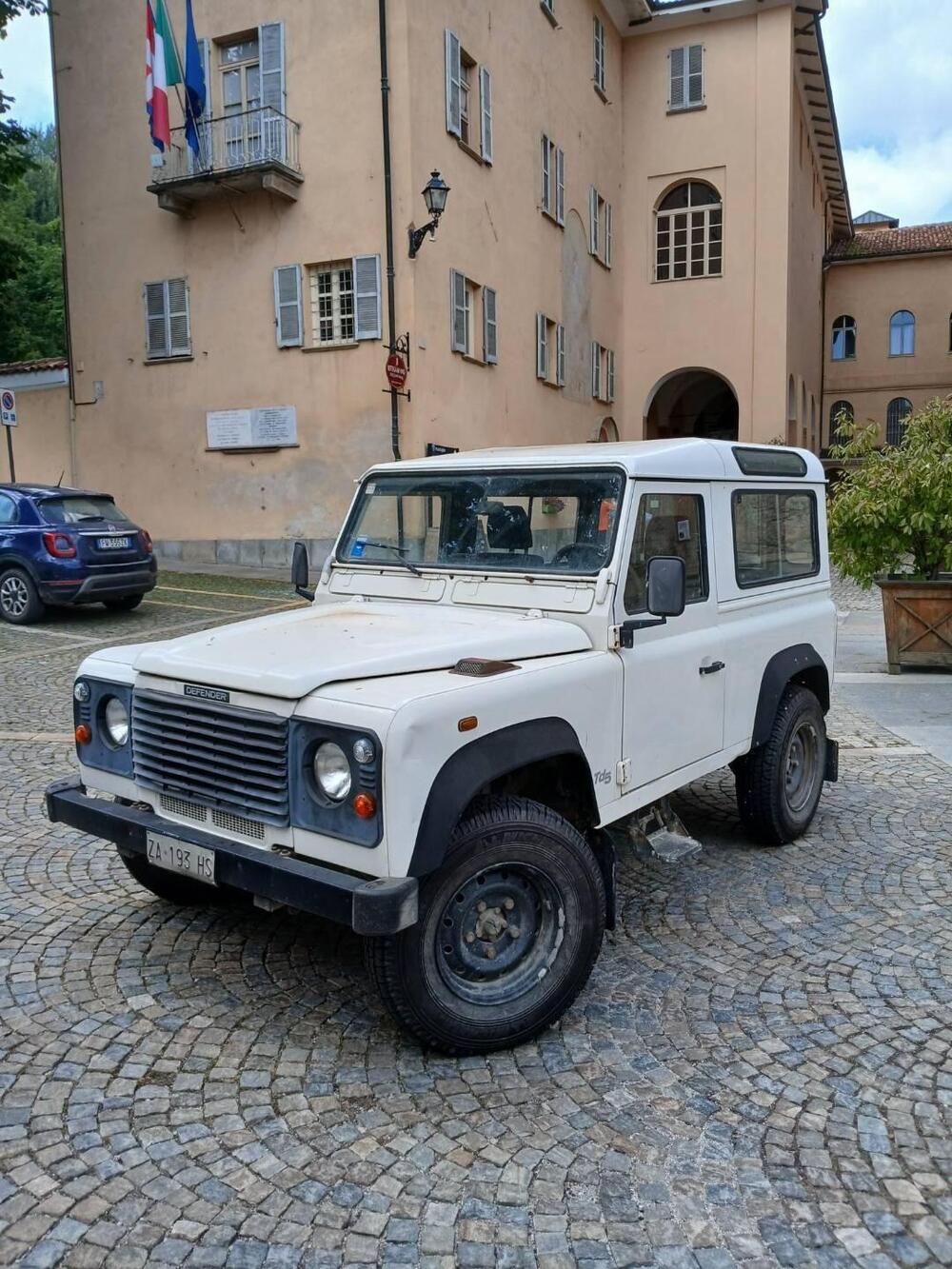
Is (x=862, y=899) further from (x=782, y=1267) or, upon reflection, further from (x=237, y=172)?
(x=237, y=172)

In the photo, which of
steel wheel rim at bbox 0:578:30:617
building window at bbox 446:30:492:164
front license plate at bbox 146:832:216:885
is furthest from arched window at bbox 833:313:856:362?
front license plate at bbox 146:832:216:885

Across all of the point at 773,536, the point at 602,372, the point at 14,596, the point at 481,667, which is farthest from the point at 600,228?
the point at 481,667

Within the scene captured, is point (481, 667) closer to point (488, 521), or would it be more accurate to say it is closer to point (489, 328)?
point (488, 521)

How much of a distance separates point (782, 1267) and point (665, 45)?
97.8 ft

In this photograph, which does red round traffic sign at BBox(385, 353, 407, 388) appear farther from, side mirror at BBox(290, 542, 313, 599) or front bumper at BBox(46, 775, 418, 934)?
front bumper at BBox(46, 775, 418, 934)

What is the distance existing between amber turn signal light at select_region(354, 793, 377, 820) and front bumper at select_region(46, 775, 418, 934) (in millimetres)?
188

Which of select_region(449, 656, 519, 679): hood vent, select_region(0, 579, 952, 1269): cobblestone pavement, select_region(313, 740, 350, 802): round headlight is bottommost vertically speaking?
select_region(0, 579, 952, 1269): cobblestone pavement

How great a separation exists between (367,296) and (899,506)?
10.9 meters

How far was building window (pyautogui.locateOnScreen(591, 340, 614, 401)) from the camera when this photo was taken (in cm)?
2592

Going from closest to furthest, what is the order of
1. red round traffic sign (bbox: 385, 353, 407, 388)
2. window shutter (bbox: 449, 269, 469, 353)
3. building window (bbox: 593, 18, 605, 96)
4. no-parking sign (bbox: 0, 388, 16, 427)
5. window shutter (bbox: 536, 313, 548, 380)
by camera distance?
no-parking sign (bbox: 0, 388, 16, 427) → red round traffic sign (bbox: 385, 353, 407, 388) → window shutter (bbox: 449, 269, 469, 353) → window shutter (bbox: 536, 313, 548, 380) → building window (bbox: 593, 18, 605, 96)

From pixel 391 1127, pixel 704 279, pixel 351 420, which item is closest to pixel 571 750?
pixel 391 1127

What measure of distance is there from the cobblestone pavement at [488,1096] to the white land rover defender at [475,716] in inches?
12.4

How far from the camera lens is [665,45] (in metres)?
26.9

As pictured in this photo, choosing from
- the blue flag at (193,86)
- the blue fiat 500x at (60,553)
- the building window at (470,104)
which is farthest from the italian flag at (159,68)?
the blue fiat 500x at (60,553)
